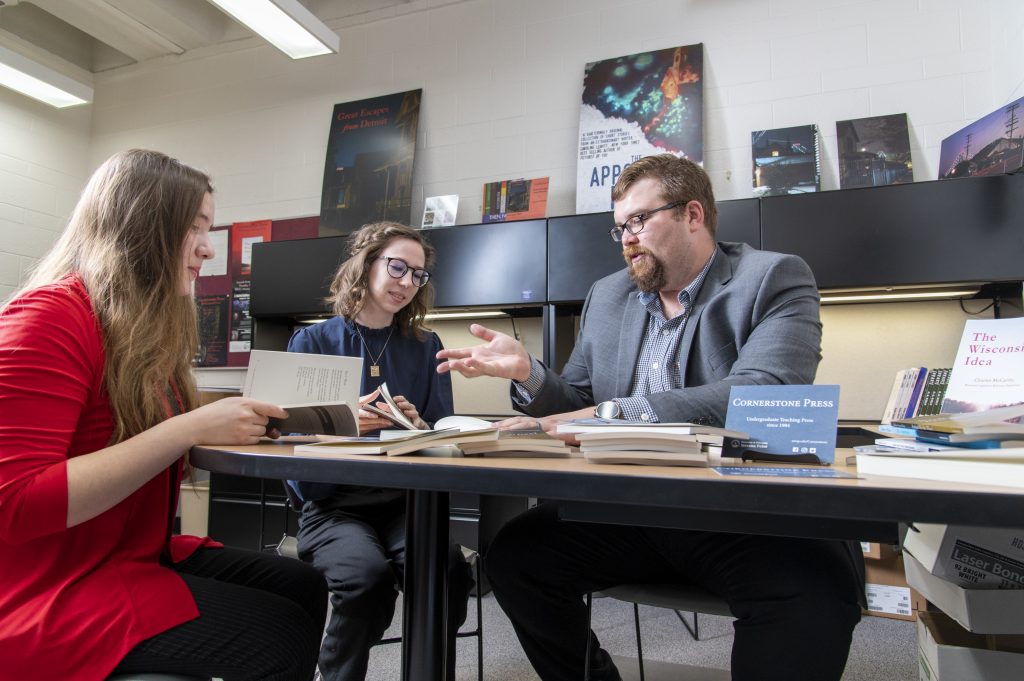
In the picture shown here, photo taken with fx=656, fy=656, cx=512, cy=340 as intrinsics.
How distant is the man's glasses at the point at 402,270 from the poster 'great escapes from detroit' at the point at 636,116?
55.9 inches

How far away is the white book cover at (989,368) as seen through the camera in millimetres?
1197

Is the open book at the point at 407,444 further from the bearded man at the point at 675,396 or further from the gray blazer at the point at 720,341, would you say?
the gray blazer at the point at 720,341

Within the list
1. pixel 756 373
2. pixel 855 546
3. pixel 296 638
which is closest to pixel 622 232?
pixel 756 373

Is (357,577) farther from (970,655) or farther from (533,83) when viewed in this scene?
(533,83)

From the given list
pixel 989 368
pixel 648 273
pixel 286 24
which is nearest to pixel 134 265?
pixel 648 273

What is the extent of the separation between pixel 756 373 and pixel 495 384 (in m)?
2.25

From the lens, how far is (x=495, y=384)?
11.8 ft

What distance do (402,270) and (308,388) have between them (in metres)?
0.84

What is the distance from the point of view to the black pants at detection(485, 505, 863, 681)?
1.02m

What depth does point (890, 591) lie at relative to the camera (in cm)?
254

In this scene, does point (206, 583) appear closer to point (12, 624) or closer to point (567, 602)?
point (12, 624)

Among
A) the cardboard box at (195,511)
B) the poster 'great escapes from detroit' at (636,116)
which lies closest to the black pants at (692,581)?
A: the poster 'great escapes from detroit' at (636,116)

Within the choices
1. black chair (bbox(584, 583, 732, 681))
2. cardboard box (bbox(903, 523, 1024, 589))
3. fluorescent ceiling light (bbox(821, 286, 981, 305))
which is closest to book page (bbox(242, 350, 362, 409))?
black chair (bbox(584, 583, 732, 681))

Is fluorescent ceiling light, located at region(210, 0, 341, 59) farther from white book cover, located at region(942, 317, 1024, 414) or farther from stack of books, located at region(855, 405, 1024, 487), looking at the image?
stack of books, located at region(855, 405, 1024, 487)
